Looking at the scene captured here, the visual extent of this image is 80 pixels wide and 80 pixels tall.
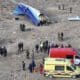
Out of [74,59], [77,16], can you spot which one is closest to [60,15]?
[77,16]

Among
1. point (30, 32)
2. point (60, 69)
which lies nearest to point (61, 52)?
point (60, 69)

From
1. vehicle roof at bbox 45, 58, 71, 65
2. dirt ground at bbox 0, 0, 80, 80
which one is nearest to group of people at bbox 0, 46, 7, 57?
dirt ground at bbox 0, 0, 80, 80

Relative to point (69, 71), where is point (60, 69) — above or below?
above

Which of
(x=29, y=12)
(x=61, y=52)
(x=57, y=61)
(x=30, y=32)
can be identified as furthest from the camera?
(x=29, y=12)

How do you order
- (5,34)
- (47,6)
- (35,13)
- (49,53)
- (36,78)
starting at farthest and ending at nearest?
(47,6), (35,13), (5,34), (49,53), (36,78)

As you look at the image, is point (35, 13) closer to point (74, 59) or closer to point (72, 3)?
point (72, 3)

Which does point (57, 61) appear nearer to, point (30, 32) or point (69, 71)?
point (69, 71)
